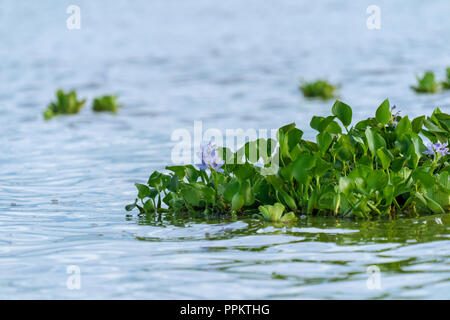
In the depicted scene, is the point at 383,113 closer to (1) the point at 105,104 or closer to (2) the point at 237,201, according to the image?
(2) the point at 237,201

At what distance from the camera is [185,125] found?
15016mm

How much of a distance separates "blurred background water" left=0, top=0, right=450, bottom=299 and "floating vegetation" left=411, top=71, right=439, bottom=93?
38cm

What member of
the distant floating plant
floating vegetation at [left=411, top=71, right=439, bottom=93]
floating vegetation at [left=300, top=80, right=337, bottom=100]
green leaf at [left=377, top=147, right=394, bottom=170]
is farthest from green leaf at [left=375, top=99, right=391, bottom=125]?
floating vegetation at [left=300, top=80, right=337, bottom=100]

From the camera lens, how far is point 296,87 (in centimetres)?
1972

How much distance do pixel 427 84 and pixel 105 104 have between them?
6.58m

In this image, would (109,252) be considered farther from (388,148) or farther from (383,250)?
(388,148)

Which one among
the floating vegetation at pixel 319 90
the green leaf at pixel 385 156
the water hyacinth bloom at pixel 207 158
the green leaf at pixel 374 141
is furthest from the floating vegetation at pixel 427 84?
the water hyacinth bloom at pixel 207 158

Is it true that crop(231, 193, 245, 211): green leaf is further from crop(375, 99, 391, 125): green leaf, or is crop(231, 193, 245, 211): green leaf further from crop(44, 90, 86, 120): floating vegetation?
crop(44, 90, 86, 120): floating vegetation

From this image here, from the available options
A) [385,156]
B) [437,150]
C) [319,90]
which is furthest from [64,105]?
[437,150]

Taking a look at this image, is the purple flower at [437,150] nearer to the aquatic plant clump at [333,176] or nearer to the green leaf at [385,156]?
the aquatic plant clump at [333,176]

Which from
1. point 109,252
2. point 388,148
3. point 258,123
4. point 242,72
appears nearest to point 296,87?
point 242,72

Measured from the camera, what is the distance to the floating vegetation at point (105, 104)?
16688mm

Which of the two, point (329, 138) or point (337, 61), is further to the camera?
point (337, 61)
